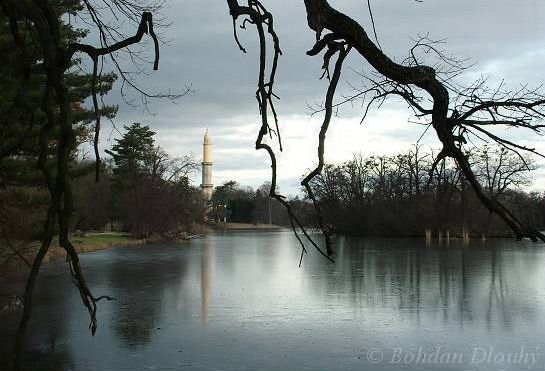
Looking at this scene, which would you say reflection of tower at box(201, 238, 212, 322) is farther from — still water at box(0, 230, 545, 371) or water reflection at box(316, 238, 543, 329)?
water reflection at box(316, 238, 543, 329)

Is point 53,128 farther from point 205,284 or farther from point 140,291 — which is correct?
point 205,284

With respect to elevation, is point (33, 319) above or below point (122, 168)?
below

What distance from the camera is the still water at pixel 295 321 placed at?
8.43 meters

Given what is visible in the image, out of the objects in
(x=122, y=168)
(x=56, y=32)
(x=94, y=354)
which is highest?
(x=122, y=168)

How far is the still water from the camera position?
27.7 feet

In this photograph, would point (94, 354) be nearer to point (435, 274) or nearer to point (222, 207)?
point (435, 274)

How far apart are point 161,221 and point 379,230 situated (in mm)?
17814

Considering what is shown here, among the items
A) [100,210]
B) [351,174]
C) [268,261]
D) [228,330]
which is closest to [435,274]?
[268,261]

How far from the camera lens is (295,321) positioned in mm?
11125

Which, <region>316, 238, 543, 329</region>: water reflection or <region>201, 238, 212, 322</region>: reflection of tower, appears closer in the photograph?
<region>316, 238, 543, 329</region>: water reflection

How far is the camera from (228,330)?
409 inches

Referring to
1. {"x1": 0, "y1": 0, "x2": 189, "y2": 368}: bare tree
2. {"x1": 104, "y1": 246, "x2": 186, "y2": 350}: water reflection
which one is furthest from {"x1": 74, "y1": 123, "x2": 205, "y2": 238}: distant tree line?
{"x1": 0, "y1": 0, "x2": 189, "y2": 368}: bare tree

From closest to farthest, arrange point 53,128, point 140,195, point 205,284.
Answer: point 53,128 → point 205,284 → point 140,195

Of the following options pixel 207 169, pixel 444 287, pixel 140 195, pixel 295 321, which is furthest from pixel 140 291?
pixel 207 169
